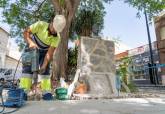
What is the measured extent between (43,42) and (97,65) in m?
2.64

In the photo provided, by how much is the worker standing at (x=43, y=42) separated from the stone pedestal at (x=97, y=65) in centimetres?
192

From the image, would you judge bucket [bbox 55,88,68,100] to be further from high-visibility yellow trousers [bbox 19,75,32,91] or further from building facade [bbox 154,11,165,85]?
building facade [bbox 154,11,165,85]

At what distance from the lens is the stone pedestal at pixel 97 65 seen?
702 centimetres

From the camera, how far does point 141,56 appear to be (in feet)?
92.4

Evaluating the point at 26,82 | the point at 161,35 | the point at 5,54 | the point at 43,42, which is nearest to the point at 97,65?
the point at 43,42

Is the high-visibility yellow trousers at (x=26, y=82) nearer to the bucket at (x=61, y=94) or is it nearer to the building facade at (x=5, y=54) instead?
the bucket at (x=61, y=94)

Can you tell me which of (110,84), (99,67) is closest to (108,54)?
(99,67)

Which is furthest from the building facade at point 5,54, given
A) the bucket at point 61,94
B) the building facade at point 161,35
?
the bucket at point 61,94

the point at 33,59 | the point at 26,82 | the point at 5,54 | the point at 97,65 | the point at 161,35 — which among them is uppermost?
the point at 161,35

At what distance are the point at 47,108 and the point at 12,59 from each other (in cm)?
3555

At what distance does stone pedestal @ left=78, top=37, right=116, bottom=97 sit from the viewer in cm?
702

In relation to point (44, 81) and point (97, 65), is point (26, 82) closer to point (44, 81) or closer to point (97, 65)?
point (44, 81)

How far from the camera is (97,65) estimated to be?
7559 millimetres

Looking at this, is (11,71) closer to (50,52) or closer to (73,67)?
(73,67)
